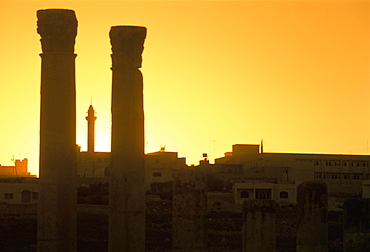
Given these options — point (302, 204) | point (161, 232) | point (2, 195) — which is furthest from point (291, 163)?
point (302, 204)

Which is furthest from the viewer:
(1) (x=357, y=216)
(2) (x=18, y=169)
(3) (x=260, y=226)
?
(2) (x=18, y=169)

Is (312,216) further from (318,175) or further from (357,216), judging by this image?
(318,175)

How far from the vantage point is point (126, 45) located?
25188 mm

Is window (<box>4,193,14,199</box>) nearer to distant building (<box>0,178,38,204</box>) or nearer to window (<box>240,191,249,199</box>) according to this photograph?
distant building (<box>0,178,38,204</box>)

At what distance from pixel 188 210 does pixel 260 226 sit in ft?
8.44

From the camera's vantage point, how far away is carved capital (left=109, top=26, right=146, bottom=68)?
82.4 feet

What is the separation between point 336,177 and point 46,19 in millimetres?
66563

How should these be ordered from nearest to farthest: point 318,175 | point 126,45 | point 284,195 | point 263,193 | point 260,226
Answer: point 126,45 < point 260,226 < point 284,195 < point 263,193 < point 318,175

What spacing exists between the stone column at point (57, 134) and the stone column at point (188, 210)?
234cm

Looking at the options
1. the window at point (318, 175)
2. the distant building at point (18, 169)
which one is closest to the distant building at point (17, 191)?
the window at point (318, 175)

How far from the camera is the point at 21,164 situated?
13475cm

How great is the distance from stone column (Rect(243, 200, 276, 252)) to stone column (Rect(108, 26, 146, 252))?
7.93ft

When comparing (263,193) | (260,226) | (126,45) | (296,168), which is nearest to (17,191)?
(263,193)

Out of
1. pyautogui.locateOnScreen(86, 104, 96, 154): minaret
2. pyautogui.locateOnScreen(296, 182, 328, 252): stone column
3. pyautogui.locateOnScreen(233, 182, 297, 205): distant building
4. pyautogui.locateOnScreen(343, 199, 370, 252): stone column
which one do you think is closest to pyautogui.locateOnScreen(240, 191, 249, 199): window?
pyautogui.locateOnScreen(233, 182, 297, 205): distant building
